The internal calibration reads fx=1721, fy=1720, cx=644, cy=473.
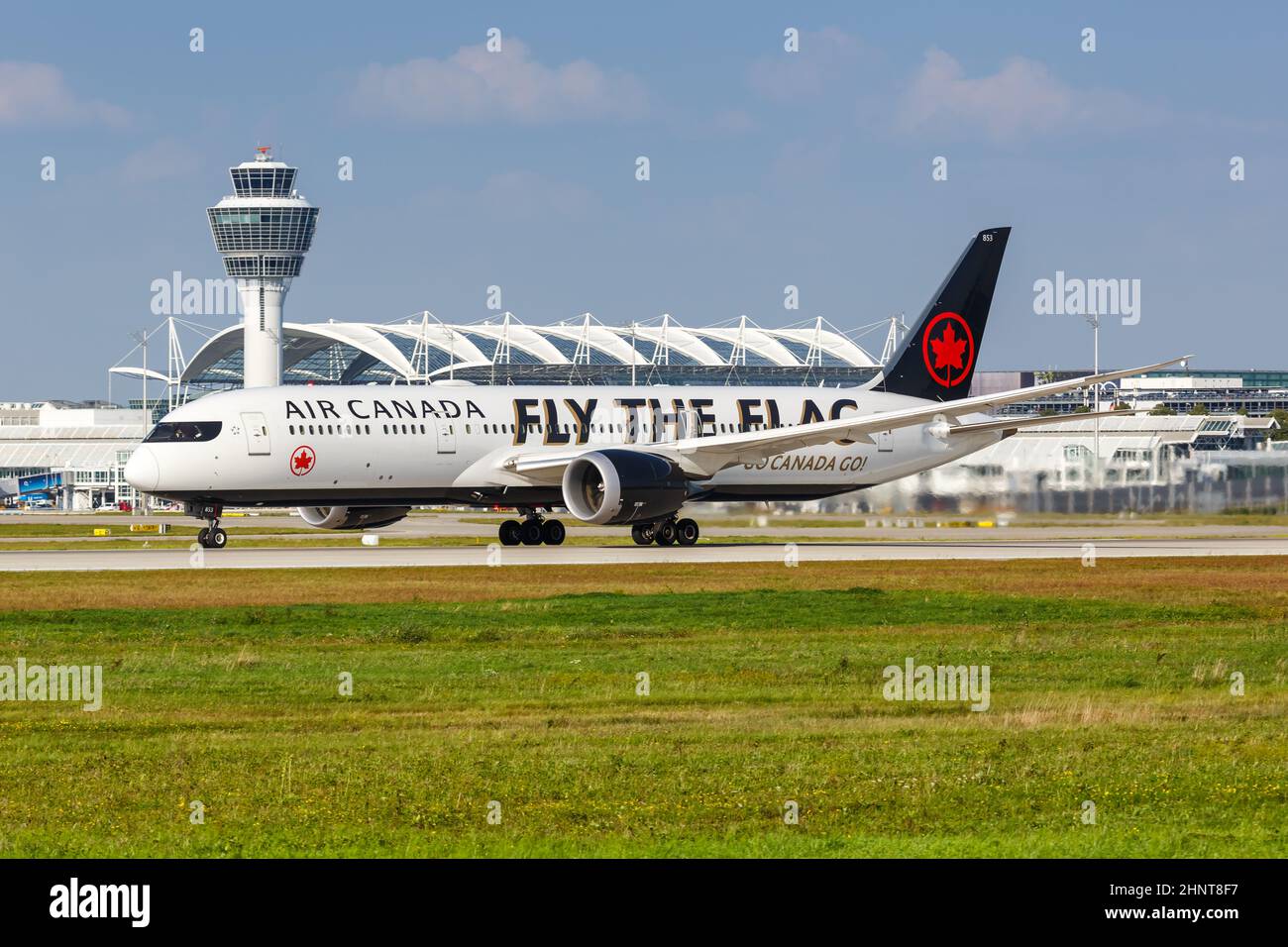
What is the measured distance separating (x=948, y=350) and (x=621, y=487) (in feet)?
53.0

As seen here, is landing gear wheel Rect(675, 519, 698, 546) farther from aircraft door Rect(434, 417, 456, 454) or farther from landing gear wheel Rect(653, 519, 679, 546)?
aircraft door Rect(434, 417, 456, 454)

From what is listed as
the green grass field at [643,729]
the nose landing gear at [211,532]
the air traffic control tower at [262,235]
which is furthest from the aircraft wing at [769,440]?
the air traffic control tower at [262,235]

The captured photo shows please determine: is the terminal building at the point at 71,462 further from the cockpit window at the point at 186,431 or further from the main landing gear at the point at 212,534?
the cockpit window at the point at 186,431

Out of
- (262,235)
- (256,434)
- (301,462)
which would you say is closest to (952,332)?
(301,462)

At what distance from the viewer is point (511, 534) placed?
168 ft

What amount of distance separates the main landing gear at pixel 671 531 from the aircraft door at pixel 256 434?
11.2 metres

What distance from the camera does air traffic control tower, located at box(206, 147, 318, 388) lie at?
183250mm

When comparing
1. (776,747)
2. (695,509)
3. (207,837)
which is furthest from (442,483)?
(207,837)

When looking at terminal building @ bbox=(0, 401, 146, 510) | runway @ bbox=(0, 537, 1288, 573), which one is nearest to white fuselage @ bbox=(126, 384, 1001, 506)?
runway @ bbox=(0, 537, 1288, 573)

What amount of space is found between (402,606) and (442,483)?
59.8 ft

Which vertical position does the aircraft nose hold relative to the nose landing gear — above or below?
above

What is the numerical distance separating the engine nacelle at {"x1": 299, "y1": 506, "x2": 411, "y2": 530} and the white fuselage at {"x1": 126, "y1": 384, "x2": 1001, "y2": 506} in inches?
96.2

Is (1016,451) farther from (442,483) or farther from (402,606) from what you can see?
(402,606)

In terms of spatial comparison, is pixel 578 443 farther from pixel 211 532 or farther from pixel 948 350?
pixel 948 350
